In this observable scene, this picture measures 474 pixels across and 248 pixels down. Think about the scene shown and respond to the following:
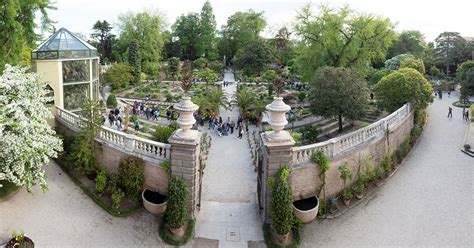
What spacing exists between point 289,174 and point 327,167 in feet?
6.40

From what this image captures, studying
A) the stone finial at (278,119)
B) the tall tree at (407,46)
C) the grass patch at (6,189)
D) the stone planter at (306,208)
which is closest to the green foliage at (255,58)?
the tall tree at (407,46)

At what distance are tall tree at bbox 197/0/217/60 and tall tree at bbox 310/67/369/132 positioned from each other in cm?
4311

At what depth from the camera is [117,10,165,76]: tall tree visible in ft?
161

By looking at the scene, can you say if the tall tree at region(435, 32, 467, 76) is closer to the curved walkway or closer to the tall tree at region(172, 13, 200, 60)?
the tall tree at region(172, 13, 200, 60)

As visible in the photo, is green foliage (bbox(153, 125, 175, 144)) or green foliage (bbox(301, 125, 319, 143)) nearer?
green foliage (bbox(153, 125, 175, 144))

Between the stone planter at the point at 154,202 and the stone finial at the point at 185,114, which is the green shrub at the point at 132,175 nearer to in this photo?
the stone planter at the point at 154,202

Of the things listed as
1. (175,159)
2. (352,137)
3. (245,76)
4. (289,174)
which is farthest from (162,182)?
(245,76)

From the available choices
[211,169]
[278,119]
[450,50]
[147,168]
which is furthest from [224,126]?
[450,50]

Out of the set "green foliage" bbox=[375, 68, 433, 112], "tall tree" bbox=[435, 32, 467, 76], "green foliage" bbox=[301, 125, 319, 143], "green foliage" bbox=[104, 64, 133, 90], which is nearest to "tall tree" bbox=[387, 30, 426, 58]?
"tall tree" bbox=[435, 32, 467, 76]

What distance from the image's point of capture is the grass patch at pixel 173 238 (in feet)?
43.7

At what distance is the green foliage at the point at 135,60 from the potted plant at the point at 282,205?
35.0m

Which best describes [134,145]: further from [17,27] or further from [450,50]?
[450,50]

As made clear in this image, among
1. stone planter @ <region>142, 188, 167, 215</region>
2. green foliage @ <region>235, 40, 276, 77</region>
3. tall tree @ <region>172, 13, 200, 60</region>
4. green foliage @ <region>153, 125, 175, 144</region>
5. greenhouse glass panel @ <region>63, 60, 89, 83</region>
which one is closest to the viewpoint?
stone planter @ <region>142, 188, 167, 215</region>

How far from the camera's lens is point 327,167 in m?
14.4
